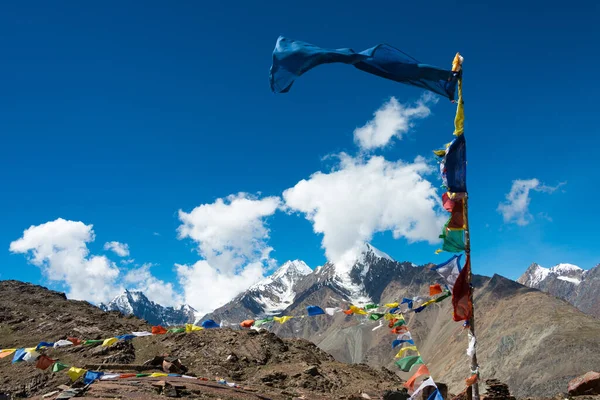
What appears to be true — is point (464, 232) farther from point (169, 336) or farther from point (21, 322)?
point (21, 322)

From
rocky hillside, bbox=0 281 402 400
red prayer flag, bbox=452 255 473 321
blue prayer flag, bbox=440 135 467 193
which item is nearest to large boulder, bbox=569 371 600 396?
rocky hillside, bbox=0 281 402 400

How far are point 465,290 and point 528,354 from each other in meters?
160

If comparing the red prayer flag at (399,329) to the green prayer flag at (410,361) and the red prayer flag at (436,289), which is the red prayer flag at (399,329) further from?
the green prayer flag at (410,361)

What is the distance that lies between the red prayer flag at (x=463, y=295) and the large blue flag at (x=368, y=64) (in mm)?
3920

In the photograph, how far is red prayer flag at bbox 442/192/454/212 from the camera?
10297mm

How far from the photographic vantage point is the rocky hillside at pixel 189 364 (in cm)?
1585

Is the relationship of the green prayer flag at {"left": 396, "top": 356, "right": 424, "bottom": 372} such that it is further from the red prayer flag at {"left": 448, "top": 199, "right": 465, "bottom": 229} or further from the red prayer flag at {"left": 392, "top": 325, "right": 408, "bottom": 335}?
the red prayer flag at {"left": 448, "top": 199, "right": 465, "bottom": 229}

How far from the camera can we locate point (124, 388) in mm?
14094

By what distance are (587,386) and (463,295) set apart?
45.2 feet

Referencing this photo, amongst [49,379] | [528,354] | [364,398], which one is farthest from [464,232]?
[528,354]

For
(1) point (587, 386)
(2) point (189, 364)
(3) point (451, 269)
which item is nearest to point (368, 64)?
(3) point (451, 269)

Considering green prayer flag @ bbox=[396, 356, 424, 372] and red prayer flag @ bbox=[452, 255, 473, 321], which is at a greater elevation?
red prayer flag @ bbox=[452, 255, 473, 321]

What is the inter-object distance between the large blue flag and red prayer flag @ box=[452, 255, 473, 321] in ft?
12.9

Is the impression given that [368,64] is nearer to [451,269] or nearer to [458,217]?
[458,217]
